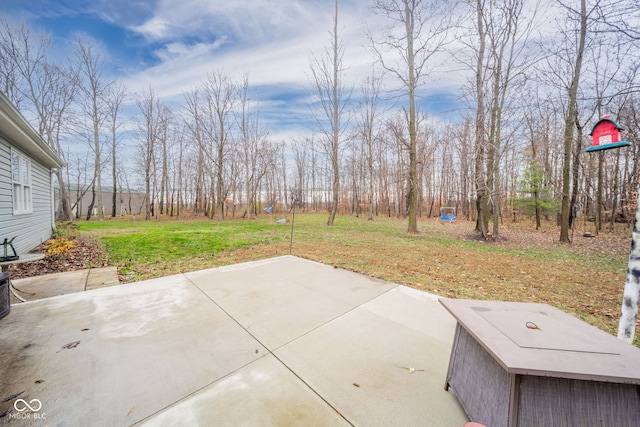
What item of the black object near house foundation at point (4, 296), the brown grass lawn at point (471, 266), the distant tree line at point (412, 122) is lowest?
the brown grass lawn at point (471, 266)

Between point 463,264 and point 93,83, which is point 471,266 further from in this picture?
point 93,83

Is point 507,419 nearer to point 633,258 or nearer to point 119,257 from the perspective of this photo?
point 633,258

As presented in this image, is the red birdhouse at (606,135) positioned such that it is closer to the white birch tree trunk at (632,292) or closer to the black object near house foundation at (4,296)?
the white birch tree trunk at (632,292)

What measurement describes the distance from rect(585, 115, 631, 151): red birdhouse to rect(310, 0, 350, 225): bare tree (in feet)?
39.1

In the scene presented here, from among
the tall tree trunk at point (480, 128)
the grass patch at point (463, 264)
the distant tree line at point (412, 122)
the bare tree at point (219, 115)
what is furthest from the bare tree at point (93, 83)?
the tall tree trunk at point (480, 128)

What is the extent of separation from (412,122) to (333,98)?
20.3 feet

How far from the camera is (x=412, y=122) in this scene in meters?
9.47

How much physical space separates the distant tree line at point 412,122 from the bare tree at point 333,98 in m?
0.08

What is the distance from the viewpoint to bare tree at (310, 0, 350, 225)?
13367 millimetres

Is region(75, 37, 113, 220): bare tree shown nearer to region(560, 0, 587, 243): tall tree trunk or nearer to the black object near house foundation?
the black object near house foundation

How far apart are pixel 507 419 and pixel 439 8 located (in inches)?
452

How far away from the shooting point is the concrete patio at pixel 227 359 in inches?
55.0

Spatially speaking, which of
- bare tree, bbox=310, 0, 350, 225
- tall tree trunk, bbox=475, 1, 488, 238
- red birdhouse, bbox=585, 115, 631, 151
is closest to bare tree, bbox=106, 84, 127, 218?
bare tree, bbox=310, 0, 350, 225

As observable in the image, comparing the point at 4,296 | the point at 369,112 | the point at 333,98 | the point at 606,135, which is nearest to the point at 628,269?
the point at 606,135
